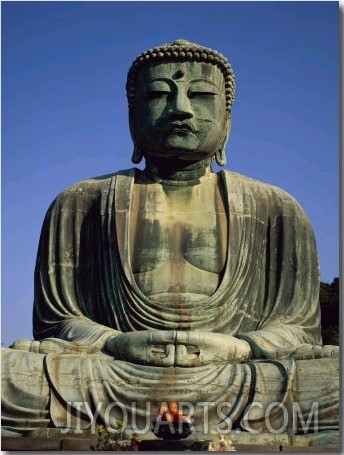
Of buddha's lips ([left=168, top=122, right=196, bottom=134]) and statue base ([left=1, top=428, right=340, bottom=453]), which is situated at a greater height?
buddha's lips ([left=168, top=122, right=196, bottom=134])

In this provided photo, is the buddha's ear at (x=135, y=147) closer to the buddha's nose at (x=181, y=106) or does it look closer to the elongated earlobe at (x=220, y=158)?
the buddha's nose at (x=181, y=106)

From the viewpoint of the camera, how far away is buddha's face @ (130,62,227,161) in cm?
1231

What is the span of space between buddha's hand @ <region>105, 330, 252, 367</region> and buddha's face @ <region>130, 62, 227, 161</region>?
275 centimetres

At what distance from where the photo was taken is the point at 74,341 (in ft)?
36.3

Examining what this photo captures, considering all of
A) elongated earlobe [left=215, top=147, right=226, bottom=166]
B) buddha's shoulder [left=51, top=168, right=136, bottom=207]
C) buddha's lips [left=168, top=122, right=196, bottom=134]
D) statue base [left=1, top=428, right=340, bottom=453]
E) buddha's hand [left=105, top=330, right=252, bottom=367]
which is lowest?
statue base [left=1, top=428, right=340, bottom=453]

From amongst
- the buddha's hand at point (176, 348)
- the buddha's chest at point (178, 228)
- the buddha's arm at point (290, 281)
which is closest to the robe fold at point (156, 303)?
the buddha's arm at point (290, 281)

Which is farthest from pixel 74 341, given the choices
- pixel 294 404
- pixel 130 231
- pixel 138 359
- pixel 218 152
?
pixel 218 152

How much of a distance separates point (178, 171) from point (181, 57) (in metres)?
1.46

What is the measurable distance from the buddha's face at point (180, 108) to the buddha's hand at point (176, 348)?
108 inches

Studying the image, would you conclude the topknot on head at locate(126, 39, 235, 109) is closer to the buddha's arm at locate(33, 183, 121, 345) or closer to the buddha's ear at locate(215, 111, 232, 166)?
the buddha's ear at locate(215, 111, 232, 166)

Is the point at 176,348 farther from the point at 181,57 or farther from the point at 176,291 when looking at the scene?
the point at 181,57

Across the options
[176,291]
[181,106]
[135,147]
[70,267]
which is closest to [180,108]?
[181,106]

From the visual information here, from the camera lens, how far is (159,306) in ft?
37.4

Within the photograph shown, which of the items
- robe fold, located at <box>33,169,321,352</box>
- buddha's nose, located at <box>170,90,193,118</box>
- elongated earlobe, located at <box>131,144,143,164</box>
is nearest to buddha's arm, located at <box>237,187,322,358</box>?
robe fold, located at <box>33,169,321,352</box>
